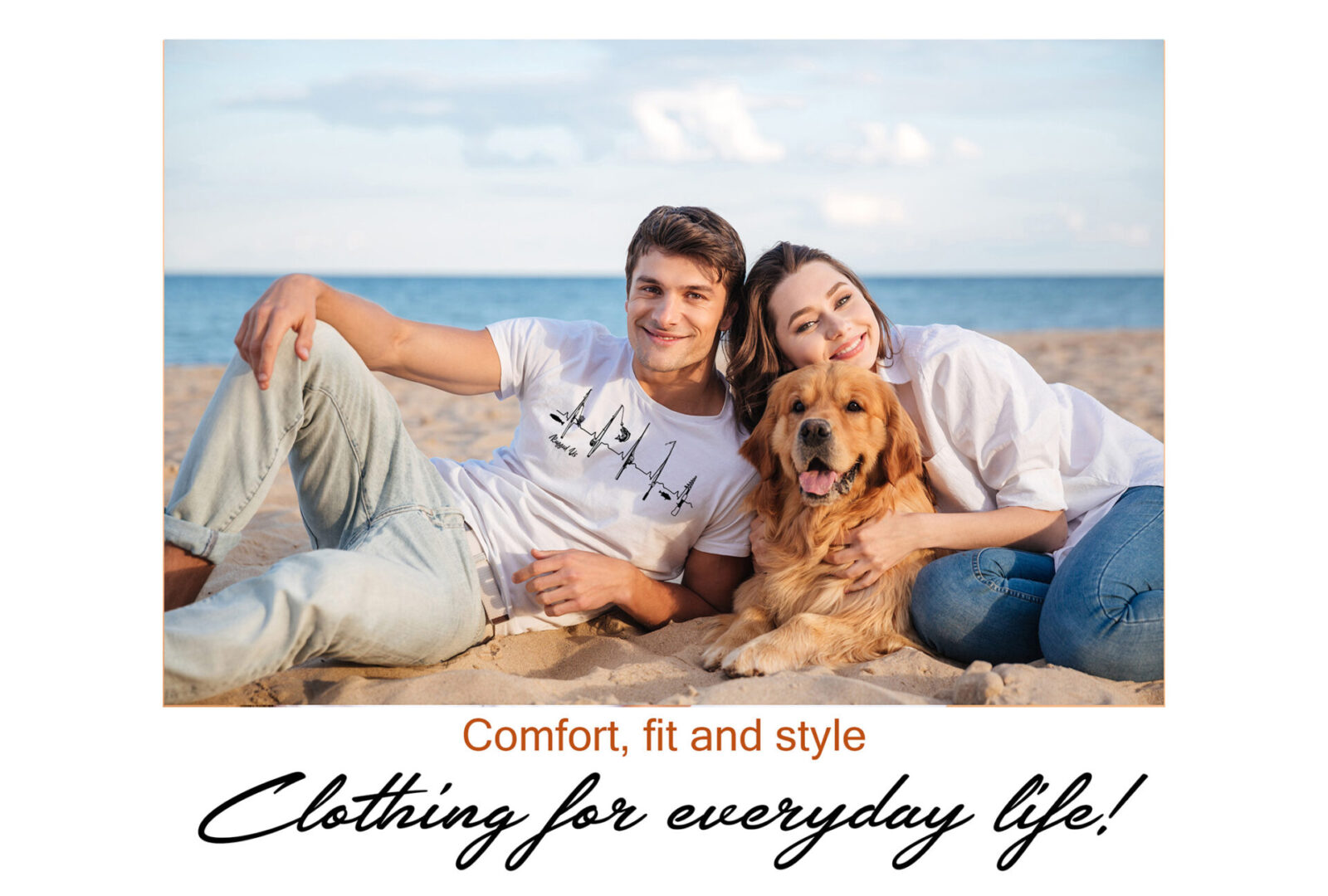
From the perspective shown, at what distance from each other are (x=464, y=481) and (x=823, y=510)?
1197mm

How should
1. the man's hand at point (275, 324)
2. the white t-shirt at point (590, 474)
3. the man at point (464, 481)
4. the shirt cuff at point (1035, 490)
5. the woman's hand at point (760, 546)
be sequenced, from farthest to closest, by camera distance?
the woman's hand at point (760, 546)
the white t-shirt at point (590, 474)
the shirt cuff at point (1035, 490)
the man's hand at point (275, 324)
the man at point (464, 481)

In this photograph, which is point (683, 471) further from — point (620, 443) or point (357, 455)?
point (357, 455)

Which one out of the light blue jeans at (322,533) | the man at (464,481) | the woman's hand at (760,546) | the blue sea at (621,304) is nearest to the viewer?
the light blue jeans at (322,533)

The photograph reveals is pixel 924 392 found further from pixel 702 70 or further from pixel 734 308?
pixel 702 70

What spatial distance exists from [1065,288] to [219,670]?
28079mm

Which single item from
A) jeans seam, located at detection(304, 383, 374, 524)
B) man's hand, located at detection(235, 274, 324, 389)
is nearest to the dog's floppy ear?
jeans seam, located at detection(304, 383, 374, 524)

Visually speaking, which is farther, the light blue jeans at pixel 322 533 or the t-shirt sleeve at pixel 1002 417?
the t-shirt sleeve at pixel 1002 417

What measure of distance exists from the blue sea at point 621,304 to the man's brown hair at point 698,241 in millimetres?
11741

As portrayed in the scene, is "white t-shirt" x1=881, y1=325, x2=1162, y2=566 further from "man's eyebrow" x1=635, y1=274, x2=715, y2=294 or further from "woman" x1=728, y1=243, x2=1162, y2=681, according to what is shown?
"man's eyebrow" x1=635, y1=274, x2=715, y2=294

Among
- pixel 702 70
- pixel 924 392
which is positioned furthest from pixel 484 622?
pixel 702 70

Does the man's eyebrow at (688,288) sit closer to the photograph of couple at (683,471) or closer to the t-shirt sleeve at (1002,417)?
the photograph of couple at (683,471)

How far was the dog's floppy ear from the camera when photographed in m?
2.98

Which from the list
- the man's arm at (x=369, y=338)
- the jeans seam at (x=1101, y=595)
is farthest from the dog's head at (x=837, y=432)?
the man's arm at (x=369, y=338)

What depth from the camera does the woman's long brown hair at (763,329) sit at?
3.17 metres
